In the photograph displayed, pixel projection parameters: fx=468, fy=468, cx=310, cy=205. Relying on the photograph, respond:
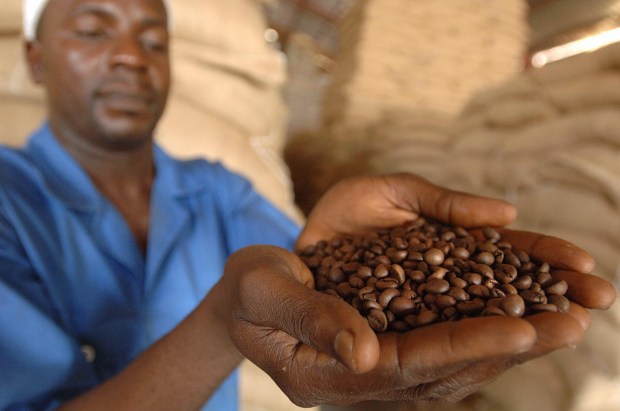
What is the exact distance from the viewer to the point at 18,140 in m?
1.38

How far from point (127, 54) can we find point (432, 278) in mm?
772

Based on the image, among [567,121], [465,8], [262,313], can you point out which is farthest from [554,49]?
[262,313]

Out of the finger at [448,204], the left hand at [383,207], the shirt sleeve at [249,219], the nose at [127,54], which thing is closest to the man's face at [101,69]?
the nose at [127,54]

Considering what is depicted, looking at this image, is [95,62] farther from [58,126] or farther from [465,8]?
[465,8]

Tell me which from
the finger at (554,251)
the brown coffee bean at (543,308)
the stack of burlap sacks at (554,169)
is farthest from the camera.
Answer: the stack of burlap sacks at (554,169)

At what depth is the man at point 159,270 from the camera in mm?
482

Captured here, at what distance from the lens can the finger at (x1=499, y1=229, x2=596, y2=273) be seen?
628 millimetres

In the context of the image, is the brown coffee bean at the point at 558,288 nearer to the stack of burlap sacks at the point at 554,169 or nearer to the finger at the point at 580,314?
the finger at the point at 580,314

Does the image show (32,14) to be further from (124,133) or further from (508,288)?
(508,288)

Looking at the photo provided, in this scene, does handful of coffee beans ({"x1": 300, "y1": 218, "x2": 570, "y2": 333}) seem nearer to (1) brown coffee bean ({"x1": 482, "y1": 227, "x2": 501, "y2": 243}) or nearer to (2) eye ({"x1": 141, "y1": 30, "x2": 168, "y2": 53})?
(1) brown coffee bean ({"x1": 482, "y1": 227, "x2": 501, "y2": 243})

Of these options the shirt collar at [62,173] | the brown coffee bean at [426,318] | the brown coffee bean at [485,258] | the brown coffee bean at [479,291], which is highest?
Result: the brown coffee bean at [485,258]

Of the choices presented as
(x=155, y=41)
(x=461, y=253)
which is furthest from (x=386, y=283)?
(x=155, y=41)

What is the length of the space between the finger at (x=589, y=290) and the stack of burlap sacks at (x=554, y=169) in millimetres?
186

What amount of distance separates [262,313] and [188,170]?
0.77 metres
